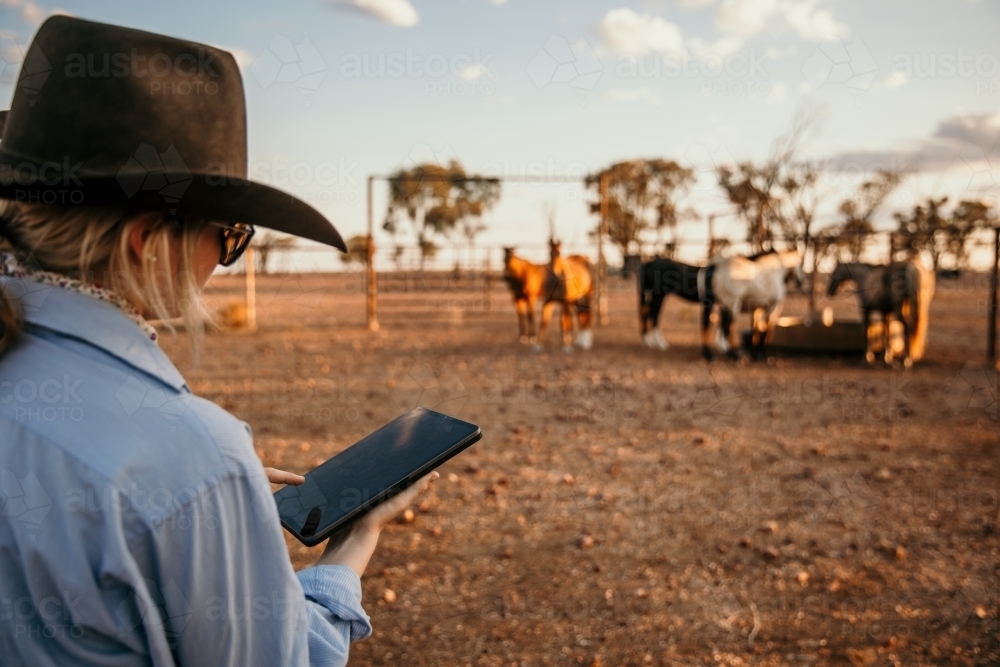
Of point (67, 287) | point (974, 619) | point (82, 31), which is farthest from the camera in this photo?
point (974, 619)

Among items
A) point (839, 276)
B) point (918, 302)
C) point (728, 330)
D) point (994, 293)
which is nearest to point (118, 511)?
point (728, 330)

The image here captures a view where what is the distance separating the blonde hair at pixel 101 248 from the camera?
963 mm

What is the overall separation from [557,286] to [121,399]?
12167 mm

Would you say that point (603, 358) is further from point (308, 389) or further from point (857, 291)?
point (308, 389)

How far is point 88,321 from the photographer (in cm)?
94

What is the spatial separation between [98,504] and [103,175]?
45 centimetres

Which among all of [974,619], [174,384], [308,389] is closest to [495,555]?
[974,619]

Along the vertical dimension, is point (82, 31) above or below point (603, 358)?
above

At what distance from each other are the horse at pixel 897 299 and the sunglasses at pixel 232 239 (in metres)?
11.4

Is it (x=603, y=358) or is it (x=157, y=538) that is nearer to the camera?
(x=157, y=538)

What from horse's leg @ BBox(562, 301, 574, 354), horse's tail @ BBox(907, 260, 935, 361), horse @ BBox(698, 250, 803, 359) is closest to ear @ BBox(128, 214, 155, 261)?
horse @ BBox(698, 250, 803, 359)

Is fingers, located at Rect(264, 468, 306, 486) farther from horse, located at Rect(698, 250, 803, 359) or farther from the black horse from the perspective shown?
the black horse

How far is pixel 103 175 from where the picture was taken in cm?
96

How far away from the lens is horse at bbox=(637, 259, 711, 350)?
12.5 meters
